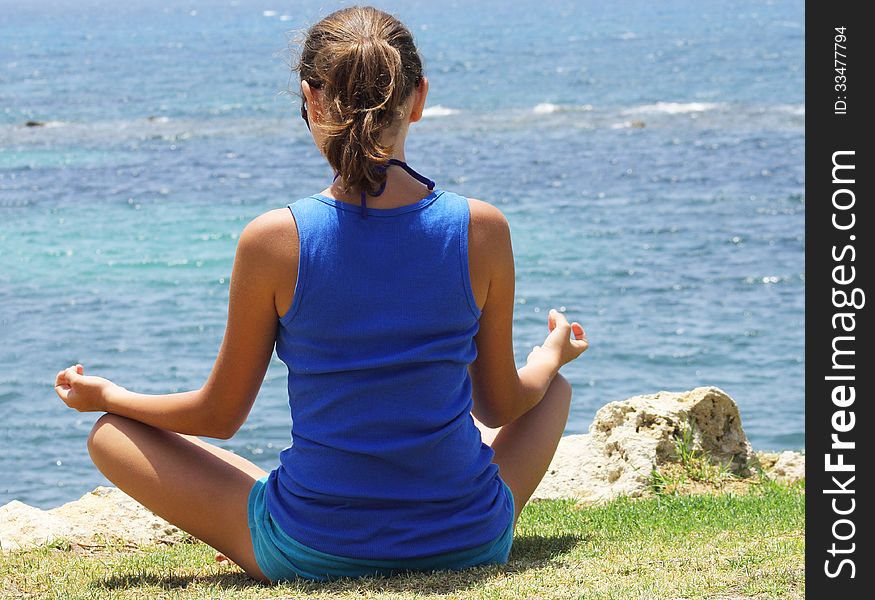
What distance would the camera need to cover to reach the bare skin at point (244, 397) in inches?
139

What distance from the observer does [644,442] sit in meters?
6.60

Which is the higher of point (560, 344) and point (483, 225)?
point (483, 225)

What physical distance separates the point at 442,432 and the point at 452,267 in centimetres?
49

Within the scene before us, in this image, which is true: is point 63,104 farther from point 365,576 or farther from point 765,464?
point 365,576

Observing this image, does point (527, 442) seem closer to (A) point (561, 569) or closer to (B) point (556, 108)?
(A) point (561, 569)

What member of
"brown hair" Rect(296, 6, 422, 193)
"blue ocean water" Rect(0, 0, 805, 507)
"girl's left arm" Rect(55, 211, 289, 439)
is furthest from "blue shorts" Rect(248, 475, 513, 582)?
"blue ocean water" Rect(0, 0, 805, 507)

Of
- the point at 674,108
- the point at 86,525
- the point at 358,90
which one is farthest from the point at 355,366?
the point at 674,108

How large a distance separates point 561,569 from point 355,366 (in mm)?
950

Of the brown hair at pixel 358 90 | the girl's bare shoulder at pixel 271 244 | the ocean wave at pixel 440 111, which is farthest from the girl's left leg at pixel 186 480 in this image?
the ocean wave at pixel 440 111

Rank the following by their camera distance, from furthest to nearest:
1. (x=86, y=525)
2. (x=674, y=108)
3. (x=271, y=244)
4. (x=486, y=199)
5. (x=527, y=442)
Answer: (x=674, y=108) → (x=486, y=199) → (x=86, y=525) → (x=527, y=442) → (x=271, y=244)

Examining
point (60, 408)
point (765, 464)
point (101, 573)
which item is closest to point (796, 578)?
point (101, 573)

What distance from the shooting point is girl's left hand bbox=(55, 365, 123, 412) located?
3920 mm

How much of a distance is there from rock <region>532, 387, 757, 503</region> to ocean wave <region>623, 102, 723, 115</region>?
27.9m

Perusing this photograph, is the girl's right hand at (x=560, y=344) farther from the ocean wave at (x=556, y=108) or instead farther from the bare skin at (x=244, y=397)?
the ocean wave at (x=556, y=108)
